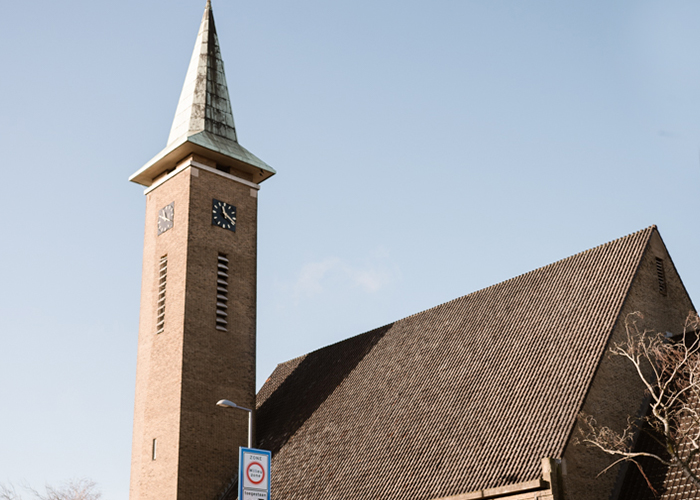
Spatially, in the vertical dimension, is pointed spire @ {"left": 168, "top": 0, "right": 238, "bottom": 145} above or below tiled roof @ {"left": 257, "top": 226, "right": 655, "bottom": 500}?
above

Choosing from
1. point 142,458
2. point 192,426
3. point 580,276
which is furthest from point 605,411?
point 142,458

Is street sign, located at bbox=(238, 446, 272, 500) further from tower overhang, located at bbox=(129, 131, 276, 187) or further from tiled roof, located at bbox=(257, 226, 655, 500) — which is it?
tower overhang, located at bbox=(129, 131, 276, 187)

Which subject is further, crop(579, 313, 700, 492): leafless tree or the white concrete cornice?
the white concrete cornice

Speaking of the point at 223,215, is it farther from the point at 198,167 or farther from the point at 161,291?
the point at 161,291

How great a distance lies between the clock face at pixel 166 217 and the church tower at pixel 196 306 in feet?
0.18

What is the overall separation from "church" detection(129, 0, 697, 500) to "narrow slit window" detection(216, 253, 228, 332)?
6 centimetres

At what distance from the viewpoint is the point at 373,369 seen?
96.9 feet

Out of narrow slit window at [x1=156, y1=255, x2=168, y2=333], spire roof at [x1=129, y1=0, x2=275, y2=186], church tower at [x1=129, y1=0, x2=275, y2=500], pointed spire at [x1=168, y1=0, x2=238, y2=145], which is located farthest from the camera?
pointed spire at [x1=168, y1=0, x2=238, y2=145]

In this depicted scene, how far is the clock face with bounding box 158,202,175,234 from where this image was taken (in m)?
32.2

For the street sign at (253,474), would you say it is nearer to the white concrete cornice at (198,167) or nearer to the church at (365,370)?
the church at (365,370)

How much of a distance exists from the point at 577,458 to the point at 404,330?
12.2 meters

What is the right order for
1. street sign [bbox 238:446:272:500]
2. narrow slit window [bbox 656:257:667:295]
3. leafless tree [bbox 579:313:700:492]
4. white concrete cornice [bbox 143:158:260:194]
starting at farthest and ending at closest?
white concrete cornice [bbox 143:158:260:194] < narrow slit window [bbox 656:257:667:295] < street sign [bbox 238:446:272:500] < leafless tree [bbox 579:313:700:492]

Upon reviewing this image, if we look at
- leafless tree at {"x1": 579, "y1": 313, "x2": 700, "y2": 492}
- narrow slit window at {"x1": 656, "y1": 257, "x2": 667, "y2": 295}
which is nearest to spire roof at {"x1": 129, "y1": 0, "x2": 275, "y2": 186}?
narrow slit window at {"x1": 656, "y1": 257, "x2": 667, "y2": 295}

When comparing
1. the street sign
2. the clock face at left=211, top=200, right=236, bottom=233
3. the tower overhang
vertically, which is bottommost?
the street sign
